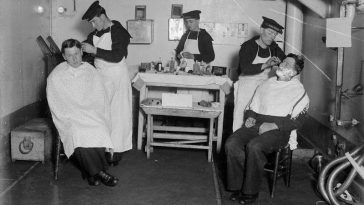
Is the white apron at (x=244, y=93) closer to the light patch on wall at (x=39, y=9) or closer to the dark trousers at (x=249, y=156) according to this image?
the dark trousers at (x=249, y=156)

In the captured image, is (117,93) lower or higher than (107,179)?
higher

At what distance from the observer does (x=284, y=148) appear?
4008 millimetres

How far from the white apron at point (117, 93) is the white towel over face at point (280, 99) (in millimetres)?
1453

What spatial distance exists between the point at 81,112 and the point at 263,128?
1.72 metres

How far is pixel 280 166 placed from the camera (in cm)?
405

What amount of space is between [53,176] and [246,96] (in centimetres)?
224

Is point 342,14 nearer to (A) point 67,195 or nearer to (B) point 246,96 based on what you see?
(B) point 246,96

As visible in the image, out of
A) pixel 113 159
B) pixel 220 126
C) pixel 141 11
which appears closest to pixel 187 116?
pixel 220 126

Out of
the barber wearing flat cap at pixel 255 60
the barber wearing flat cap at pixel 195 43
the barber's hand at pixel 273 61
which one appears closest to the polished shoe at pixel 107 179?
the barber wearing flat cap at pixel 255 60

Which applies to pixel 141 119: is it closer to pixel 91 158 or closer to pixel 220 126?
pixel 220 126

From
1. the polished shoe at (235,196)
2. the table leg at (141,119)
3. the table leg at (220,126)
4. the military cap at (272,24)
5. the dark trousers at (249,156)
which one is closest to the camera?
the dark trousers at (249,156)

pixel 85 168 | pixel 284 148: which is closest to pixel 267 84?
pixel 284 148

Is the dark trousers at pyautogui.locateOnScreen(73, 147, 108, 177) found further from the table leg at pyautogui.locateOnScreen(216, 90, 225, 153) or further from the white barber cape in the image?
the table leg at pyautogui.locateOnScreen(216, 90, 225, 153)

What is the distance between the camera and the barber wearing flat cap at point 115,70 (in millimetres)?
4594
